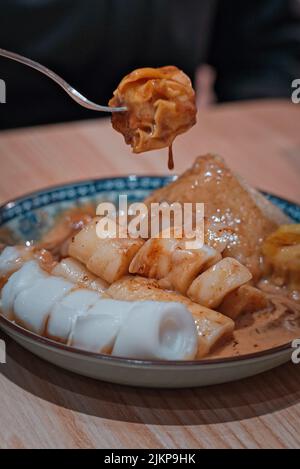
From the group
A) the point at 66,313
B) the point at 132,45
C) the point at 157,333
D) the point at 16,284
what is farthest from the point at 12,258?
the point at 132,45

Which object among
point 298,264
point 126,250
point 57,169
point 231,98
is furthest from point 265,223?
point 231,98

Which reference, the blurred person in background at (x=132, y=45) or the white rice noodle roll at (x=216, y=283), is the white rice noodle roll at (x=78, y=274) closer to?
the white rice noodle roll at (x=216, y=283)

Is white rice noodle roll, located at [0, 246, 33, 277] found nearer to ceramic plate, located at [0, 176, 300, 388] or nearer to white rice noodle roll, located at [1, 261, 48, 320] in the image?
white rice noodle roll, located at [1, 261, 48, 320]

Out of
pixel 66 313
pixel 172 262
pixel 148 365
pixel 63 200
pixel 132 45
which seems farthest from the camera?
pixel 132 45

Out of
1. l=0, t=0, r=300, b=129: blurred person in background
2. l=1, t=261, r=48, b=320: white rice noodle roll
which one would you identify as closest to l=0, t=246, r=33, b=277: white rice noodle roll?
l=1, t=261, r=48, b=320: white rice noodle roll

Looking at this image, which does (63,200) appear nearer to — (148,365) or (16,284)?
(16,284)

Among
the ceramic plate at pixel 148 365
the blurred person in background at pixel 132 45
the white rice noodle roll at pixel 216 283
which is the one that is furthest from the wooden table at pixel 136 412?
the blurred person in background at pixel 132 45
